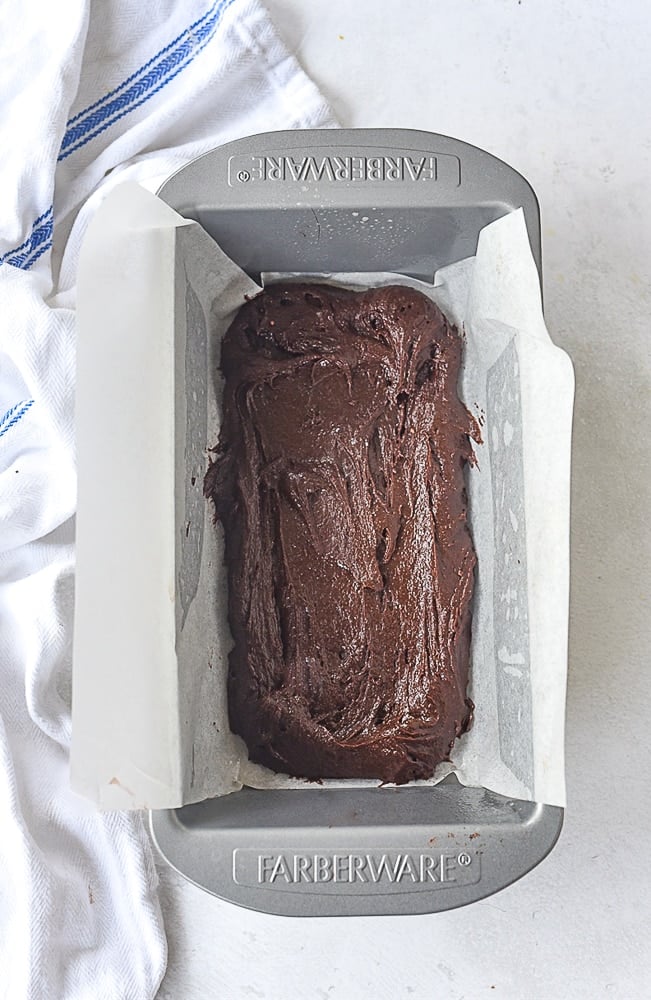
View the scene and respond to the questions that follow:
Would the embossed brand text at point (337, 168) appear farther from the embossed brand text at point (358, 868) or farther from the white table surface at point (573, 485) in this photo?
the embossed brand text at point (358, 868)

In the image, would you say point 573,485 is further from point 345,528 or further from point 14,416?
point 14,416

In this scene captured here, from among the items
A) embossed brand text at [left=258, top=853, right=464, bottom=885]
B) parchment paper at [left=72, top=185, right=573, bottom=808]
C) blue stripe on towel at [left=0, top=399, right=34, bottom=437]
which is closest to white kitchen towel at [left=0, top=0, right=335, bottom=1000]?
blue stripe on towel at [left=0, top=399, right=34, bottom=437]

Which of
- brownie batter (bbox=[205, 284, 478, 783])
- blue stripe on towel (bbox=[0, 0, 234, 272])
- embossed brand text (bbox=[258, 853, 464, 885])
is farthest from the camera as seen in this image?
blue stripe on towel (bbox=[0, 0, 234, 272])

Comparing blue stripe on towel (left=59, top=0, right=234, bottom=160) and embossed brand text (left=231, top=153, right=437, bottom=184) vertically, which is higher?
blue stripe on towel (left=59, top=0, right=234, bottom=160)

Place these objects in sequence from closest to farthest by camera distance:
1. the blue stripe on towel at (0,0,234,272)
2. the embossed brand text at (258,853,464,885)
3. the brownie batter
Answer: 1. the embossed brand text at (258,853,464,885)
2. the brownie batter
3. the blue stripe on towel at (0,0,234,272)

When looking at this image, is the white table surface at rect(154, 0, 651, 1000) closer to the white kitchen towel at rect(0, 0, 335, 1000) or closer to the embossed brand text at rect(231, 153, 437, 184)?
the white kitchen towel at rect(0, 0, 335, 1000)

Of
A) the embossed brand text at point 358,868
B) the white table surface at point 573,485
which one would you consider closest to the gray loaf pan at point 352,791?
the embossed brand text at point 358,868
